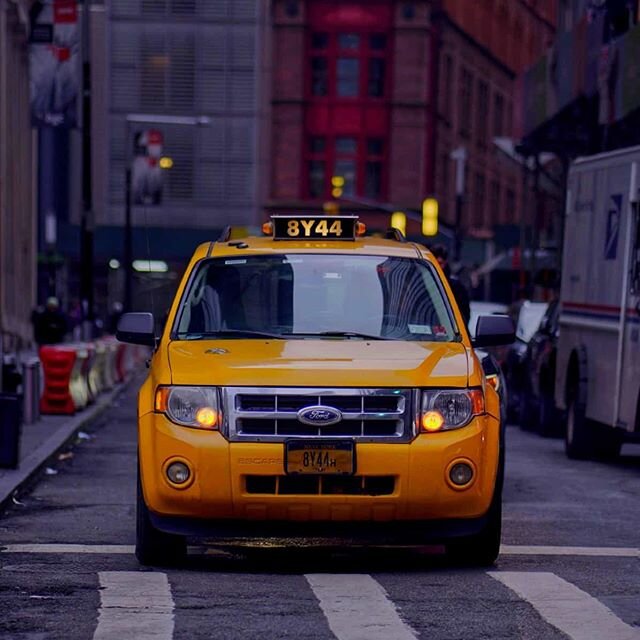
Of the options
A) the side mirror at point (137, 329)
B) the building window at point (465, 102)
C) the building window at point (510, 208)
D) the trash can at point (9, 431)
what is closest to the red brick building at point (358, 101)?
the building window at point (465, 102)

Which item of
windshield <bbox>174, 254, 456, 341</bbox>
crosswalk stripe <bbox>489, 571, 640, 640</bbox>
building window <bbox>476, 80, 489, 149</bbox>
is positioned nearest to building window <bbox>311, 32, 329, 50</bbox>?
building window <bbox>476, 80, 489, 149</bbox>

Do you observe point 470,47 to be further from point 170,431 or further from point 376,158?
point 170,431

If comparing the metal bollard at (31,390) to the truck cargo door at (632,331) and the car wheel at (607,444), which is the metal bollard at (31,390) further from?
the truck cargo door at (632,331)

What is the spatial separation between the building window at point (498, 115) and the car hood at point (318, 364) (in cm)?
7796

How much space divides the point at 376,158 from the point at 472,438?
6537cm

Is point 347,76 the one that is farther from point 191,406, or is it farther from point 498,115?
point 191,406

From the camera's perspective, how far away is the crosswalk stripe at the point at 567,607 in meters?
8.59

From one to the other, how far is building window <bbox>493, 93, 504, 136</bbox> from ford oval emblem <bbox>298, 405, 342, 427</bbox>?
78.7 m

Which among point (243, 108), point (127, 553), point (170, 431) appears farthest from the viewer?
point (243, 108)

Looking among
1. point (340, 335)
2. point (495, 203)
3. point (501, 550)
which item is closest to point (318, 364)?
point (340, 335)

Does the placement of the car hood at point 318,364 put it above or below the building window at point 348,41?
below

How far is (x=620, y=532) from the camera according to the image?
510 inches

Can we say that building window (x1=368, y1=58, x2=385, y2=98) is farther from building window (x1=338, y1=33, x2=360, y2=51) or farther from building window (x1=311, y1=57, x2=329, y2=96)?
building window (x1=311, y1=57, x2=329, y2=96)

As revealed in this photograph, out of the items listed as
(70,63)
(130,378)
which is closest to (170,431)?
(70,63)
